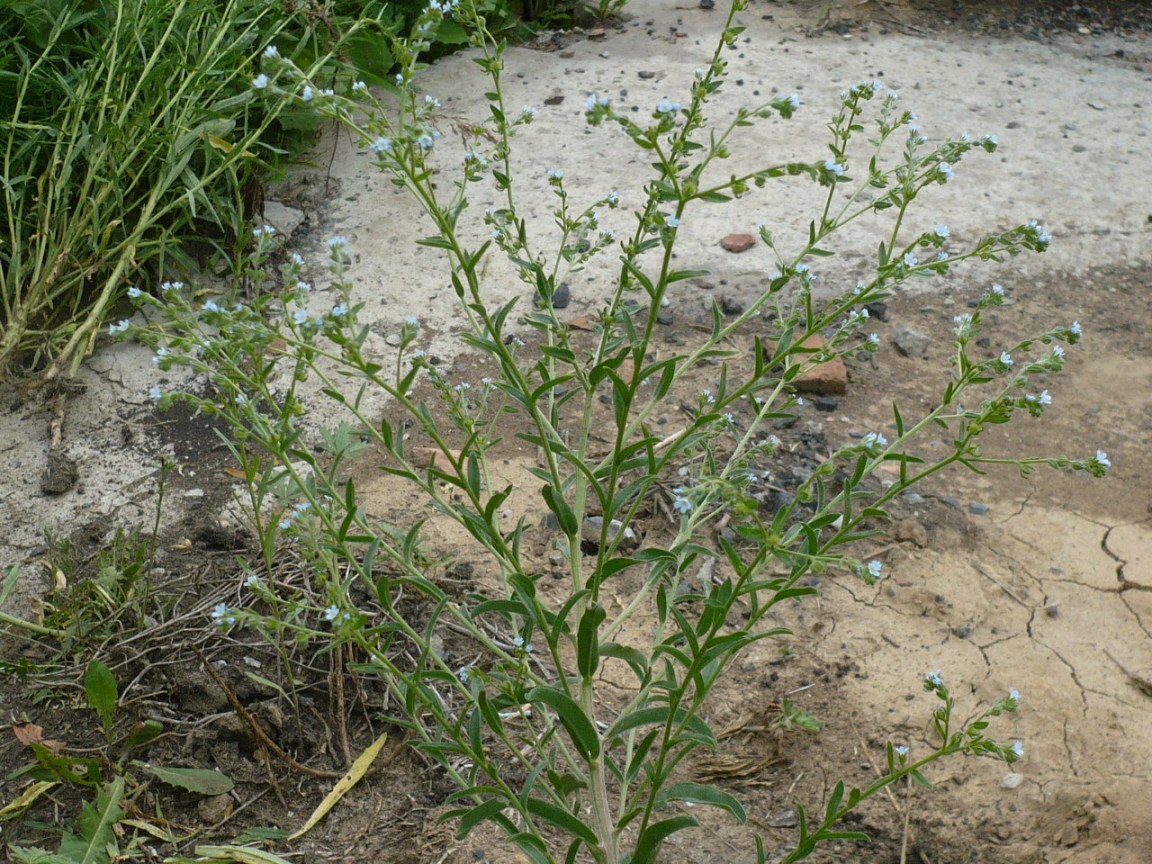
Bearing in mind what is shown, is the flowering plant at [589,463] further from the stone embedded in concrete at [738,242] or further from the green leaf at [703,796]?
the stone embedded in concrete at [738,242]

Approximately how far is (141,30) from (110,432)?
1.29 m

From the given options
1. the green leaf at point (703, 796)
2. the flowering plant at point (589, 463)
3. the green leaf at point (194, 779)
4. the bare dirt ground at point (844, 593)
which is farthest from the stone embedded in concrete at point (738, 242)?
the green leaf at point (703, 796)

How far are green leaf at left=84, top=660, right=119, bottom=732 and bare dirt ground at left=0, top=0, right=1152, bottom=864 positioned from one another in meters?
0.15

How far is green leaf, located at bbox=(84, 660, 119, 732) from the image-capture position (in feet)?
7.29

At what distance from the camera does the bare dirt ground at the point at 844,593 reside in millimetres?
2332

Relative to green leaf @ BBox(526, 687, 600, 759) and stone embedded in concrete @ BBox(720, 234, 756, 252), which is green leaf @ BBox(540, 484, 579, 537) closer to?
green leaf @ BBox(526, 687, 600, 759)

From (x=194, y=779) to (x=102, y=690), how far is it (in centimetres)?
25

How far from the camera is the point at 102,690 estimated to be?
224 centimetres

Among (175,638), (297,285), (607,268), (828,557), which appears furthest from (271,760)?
(607,268)

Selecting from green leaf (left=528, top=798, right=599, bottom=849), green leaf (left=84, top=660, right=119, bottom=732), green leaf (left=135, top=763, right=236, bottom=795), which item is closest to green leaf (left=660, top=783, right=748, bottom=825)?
green leaf (left=528, top=798, right=599, bottom=849)

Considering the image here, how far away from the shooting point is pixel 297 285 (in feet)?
5.96

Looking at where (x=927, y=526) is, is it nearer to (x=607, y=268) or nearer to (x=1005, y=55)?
(x=607, y=268)

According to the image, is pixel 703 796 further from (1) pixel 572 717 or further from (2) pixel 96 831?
(2) pixel 96 831

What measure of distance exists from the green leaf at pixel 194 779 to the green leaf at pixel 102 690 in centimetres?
12
